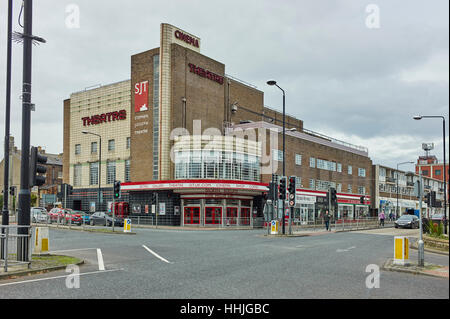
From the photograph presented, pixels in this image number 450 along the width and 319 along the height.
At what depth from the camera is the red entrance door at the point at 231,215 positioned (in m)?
41.4

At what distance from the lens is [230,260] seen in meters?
13.3

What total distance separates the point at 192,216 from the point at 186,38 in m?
20.5

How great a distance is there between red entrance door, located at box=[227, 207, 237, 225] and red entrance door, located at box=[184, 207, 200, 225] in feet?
10.1

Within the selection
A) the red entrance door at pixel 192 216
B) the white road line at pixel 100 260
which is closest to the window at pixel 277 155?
the red entrance door at pixel 192 216

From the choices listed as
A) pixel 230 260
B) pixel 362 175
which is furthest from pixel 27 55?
pixel 362 175

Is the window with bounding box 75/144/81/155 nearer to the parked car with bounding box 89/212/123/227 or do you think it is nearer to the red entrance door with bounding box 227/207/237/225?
the parked car with bounding box 89/212/123/227

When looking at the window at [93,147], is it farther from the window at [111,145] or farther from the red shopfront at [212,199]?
the red shopfront at [212,199]

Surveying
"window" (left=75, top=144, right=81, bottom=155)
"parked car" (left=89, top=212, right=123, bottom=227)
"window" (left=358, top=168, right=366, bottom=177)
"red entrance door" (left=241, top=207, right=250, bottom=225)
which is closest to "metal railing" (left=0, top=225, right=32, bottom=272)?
"parked car" (left=89, top=212, right=123, bottom=227)

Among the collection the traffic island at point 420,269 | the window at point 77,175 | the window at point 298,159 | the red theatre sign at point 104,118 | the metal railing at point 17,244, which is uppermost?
the red theatre sign at point 104,118

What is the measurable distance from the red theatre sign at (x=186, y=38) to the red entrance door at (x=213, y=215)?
1962cm

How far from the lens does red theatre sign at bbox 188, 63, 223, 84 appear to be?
48.1 meters
